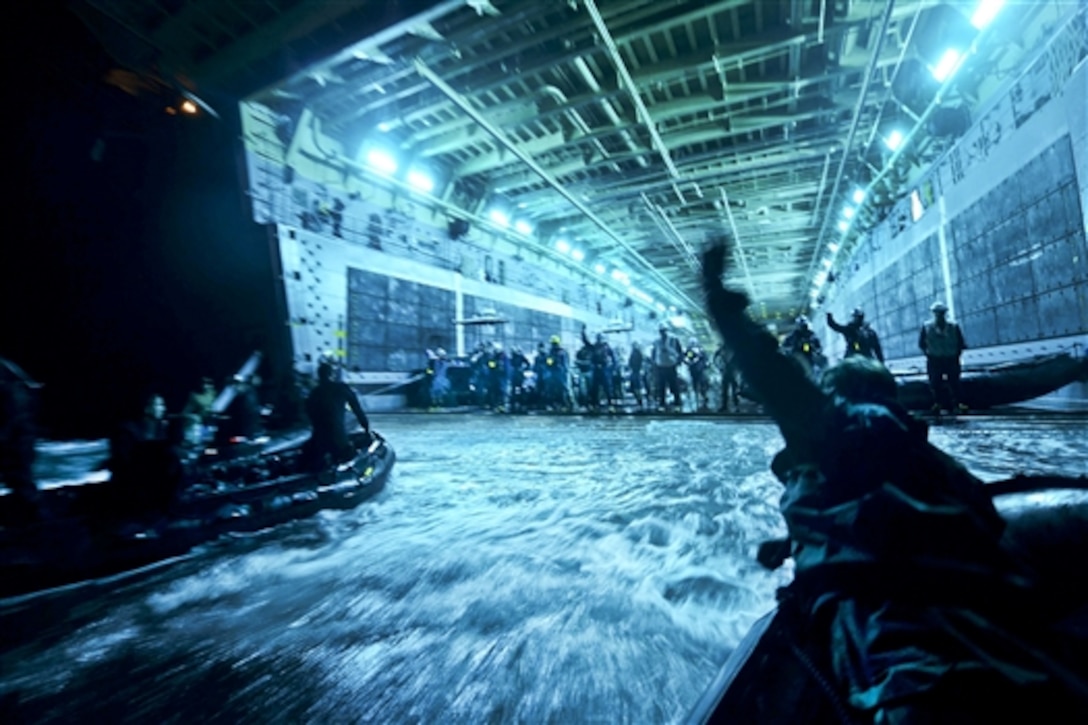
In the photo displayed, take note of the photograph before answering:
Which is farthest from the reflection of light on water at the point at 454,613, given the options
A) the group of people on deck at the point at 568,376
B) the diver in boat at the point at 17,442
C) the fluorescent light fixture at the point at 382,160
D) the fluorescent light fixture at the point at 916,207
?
the fluorescent light fixture at the point at 382,160

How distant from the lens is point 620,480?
4.07 m

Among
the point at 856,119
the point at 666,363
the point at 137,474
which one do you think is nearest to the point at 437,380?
the point at 666,363

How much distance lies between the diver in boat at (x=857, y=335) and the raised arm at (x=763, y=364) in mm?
5405

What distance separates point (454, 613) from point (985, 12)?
11843 millimetres

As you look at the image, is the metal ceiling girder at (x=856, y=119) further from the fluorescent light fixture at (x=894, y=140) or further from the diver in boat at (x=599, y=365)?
the diver in boat at (x=599, y=365)

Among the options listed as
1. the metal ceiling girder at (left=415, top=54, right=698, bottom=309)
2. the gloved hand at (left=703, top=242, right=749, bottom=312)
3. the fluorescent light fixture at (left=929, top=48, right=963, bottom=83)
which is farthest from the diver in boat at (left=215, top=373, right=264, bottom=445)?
the fluorescent light fixture at (left=929, top=48, right=963, bottom=83)

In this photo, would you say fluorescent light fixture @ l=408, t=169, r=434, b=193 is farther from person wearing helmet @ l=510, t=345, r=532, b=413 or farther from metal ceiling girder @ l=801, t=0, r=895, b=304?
metal ceiling girder @ l=801, t=0, r=895, b=304

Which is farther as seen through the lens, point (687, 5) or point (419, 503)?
point (687, 5)

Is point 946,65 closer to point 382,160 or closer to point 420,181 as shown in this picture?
point 420,181

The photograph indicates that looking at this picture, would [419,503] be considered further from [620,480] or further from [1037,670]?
[1037,670]

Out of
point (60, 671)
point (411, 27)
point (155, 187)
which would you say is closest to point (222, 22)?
point (411, 27)

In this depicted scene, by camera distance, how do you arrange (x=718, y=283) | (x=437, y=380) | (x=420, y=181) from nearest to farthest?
(x=718, y=283) < (x=420, y=181) < (x=437, y=380)

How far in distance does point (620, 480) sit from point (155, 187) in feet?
22.2

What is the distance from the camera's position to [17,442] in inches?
108
